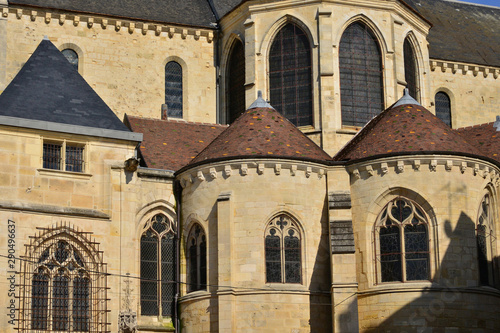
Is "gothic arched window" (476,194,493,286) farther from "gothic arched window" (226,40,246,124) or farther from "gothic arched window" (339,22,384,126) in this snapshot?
"gothic arched window" (226,40,246,124)

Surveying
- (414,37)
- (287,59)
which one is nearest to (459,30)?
(414,37)

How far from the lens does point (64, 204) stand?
34.0 meters

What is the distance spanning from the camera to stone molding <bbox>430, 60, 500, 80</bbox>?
155ft

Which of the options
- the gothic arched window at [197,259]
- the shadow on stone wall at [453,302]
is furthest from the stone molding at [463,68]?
the gothic arched window at [197,259]

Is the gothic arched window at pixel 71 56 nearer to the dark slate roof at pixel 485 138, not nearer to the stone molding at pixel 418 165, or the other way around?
the stone molding at pixel 418 165

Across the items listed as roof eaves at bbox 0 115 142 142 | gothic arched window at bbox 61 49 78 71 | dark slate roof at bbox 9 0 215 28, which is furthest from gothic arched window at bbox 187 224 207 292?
dark slate roof at bbox 9 0 215 28

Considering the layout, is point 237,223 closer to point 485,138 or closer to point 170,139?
point 170,139

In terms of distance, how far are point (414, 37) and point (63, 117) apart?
1601 centimetres

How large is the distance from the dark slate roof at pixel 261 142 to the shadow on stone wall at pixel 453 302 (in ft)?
16.2

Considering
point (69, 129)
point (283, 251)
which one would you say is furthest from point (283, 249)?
point (69, 129)

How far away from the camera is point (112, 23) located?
4409cm

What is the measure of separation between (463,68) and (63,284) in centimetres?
2208

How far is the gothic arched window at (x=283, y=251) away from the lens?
112 feet

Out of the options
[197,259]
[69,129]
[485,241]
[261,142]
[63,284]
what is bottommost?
[63,284]
